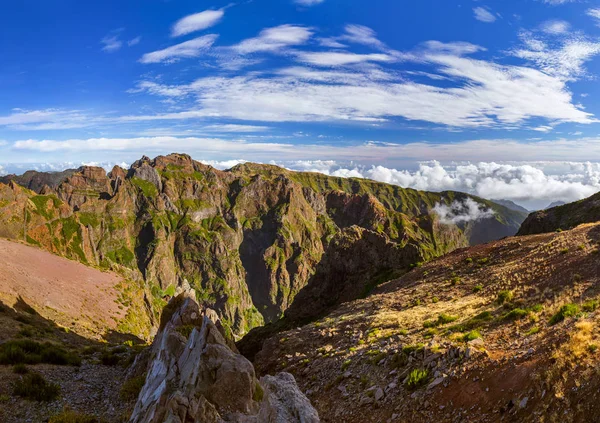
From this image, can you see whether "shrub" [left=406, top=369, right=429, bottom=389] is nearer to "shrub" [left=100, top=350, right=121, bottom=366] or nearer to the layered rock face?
the layered rock face

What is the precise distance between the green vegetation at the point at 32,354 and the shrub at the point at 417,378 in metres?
23.3

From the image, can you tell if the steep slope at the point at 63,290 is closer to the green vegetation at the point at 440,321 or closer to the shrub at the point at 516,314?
the green vegetation at the point at 440,321

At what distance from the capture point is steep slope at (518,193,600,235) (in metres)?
69.1

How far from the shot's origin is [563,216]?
77.8m

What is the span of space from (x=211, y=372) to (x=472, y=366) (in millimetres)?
12165

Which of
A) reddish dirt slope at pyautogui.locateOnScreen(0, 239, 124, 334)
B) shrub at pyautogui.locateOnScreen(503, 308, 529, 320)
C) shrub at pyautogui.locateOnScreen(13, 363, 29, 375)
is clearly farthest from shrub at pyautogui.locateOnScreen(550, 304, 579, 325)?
reddish dirt slope at pyautogui.locateOnScreen(0, 239, 124, 334)

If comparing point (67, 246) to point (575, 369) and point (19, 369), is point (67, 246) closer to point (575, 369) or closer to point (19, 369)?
point (19, 369)

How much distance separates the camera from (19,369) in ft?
62.3

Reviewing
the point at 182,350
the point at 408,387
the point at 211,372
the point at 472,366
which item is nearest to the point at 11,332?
the point at 182,350

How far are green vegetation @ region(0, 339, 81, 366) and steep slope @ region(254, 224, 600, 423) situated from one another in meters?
14.8

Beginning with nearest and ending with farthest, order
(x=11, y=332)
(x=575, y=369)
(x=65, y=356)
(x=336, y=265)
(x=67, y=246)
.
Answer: (x=575, y=369), (x=65, y=356), (x=11, y=332), (x=336, y=265), (x=67, y=246)

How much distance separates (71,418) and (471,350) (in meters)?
19.1

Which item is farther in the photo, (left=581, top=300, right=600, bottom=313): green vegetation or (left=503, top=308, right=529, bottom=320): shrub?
(left=503, top=308, right=529, bottom=320): shrub

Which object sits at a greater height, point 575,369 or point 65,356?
point 575,369
